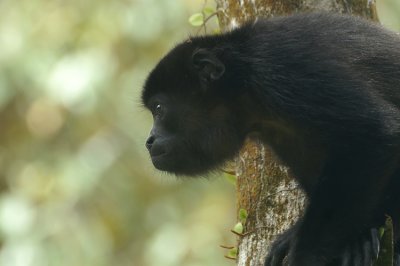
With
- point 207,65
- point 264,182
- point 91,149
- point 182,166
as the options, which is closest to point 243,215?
point 264,182

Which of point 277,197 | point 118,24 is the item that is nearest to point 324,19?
point 277,197

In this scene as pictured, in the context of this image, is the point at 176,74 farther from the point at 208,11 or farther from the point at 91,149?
the point at 91,149

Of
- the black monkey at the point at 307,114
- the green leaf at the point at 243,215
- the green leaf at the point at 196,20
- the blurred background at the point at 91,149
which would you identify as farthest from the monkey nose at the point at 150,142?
the blurred background at the point at 91,149

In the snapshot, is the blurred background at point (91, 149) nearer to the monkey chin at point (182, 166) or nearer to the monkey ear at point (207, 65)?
the monkey chin at point (182, 166)

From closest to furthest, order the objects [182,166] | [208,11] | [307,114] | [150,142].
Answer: [307,114], [150,142], [182,166], [208,11]

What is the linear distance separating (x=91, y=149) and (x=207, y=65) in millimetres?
6839

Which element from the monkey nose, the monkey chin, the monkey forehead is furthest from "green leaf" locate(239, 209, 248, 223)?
the monkey forehead

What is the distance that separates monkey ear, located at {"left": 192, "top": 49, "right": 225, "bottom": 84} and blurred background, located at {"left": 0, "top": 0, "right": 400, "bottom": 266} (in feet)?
16.4

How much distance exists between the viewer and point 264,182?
5.41m

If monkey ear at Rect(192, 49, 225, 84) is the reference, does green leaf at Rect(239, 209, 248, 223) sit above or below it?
below

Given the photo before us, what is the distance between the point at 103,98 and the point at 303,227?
7147 millimetres

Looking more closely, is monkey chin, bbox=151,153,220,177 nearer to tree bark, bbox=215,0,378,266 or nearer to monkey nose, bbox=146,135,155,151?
monkey nose, bbox=146,135,155,151

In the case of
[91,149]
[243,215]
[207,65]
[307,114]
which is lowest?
[243,215]

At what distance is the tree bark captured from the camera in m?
5.30
